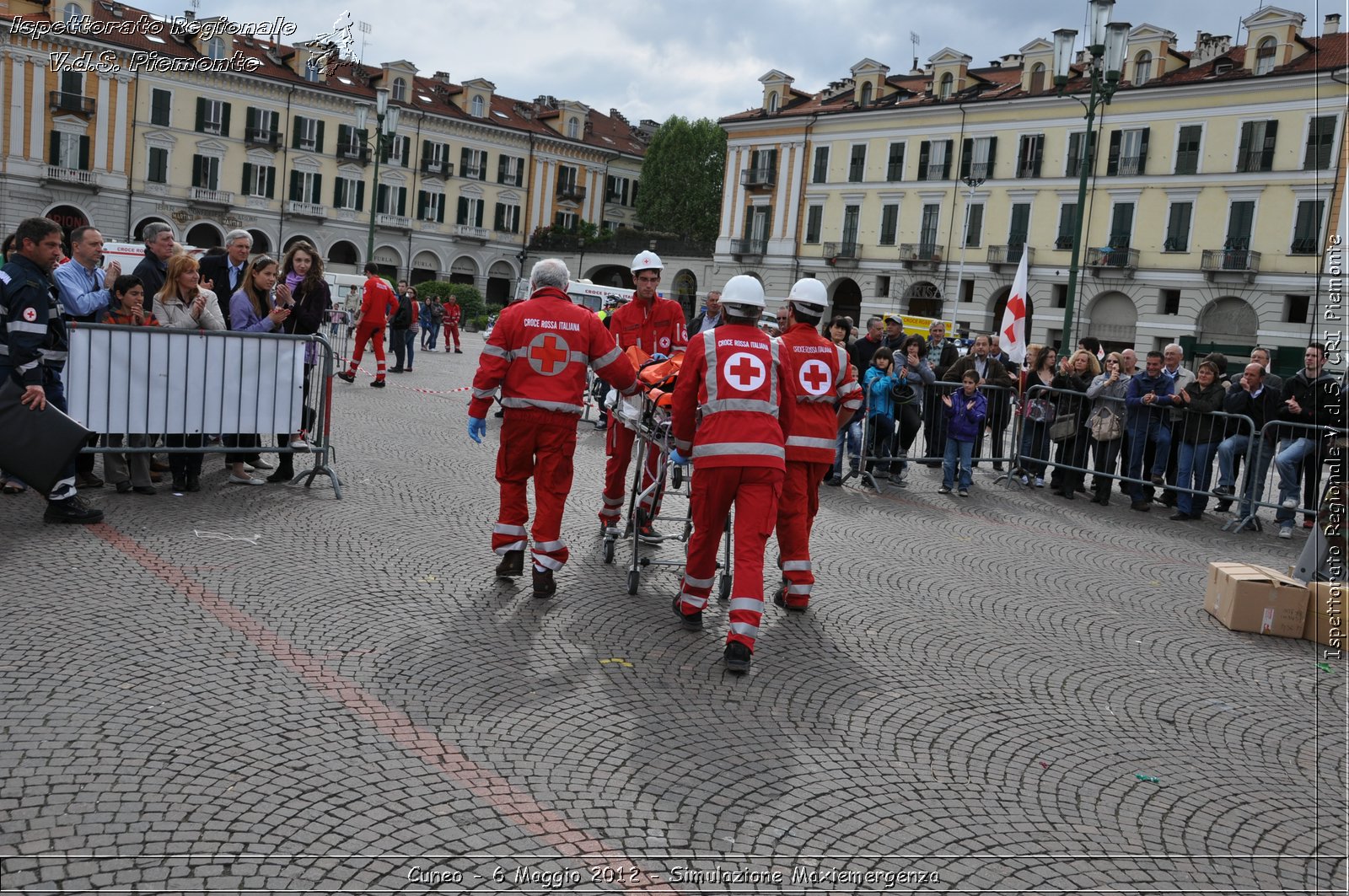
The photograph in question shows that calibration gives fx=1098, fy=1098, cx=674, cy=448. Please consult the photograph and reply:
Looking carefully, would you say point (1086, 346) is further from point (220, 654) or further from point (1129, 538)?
point (220, 654)

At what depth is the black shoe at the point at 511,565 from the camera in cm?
698

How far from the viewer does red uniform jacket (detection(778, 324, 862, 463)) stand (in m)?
6.90

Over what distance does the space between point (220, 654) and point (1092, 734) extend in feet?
13.5

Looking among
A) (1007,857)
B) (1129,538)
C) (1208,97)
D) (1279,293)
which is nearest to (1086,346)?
(1129,538)

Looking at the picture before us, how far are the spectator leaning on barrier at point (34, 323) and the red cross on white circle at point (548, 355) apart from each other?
3188 mm

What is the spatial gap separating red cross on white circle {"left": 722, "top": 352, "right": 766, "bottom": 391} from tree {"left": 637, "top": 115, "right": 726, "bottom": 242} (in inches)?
2724

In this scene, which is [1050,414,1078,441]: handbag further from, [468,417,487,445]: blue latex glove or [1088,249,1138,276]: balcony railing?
[1088,249,1138,276]: balcony railing

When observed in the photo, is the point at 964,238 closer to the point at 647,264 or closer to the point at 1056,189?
the point at 1056,189

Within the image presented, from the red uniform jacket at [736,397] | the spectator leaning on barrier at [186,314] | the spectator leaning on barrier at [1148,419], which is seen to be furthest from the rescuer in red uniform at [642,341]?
the spectator leaning on barrier at [1148,419]

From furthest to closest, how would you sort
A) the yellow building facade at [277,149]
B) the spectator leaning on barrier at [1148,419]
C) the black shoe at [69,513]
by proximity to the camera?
the yellow building facade at [277,149] → the spectator leaning on barrier at [1148,419] → the black shoe at [69,513]

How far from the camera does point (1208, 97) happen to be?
46250 millimetres

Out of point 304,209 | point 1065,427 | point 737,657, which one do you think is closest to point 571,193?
point 304,209

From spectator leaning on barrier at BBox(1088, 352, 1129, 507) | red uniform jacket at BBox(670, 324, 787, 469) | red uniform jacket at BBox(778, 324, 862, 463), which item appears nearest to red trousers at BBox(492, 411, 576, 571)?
red uniform jacket at BBox(670, 324, 787, 469)

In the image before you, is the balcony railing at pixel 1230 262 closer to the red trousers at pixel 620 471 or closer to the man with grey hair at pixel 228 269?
the red trousers at pixel 620 471
